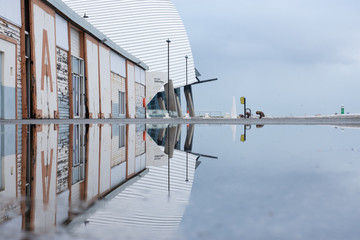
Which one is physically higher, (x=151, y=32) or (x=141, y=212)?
(x=151, y=32)

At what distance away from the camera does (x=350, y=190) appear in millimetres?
1778

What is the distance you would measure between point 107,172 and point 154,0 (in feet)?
225

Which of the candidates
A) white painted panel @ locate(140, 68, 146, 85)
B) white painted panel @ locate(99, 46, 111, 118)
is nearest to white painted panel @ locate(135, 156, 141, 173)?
white painted panel @ locate(99, 46, 111, 118)

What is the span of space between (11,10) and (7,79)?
A: 2719mm

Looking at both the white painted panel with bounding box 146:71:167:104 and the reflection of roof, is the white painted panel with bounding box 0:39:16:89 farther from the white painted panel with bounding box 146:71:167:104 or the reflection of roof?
the white painted panel with bounding box 146:71:167:104

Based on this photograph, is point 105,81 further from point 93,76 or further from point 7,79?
point 7,79

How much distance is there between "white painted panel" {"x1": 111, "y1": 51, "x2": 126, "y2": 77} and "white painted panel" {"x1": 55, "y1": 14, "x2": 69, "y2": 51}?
389 inches

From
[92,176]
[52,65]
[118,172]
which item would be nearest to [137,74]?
[52,65]

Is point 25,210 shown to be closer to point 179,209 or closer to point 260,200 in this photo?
point 179,209

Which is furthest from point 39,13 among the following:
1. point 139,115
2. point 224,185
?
point 139,115

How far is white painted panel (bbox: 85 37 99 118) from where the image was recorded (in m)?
24.5

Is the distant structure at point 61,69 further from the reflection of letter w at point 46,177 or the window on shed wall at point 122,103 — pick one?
the reflection of letter w at point 46,177

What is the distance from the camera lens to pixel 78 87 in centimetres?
2339

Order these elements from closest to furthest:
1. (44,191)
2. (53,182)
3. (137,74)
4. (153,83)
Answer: (44,191) < (53,182) < (137,74) < (153,83)
